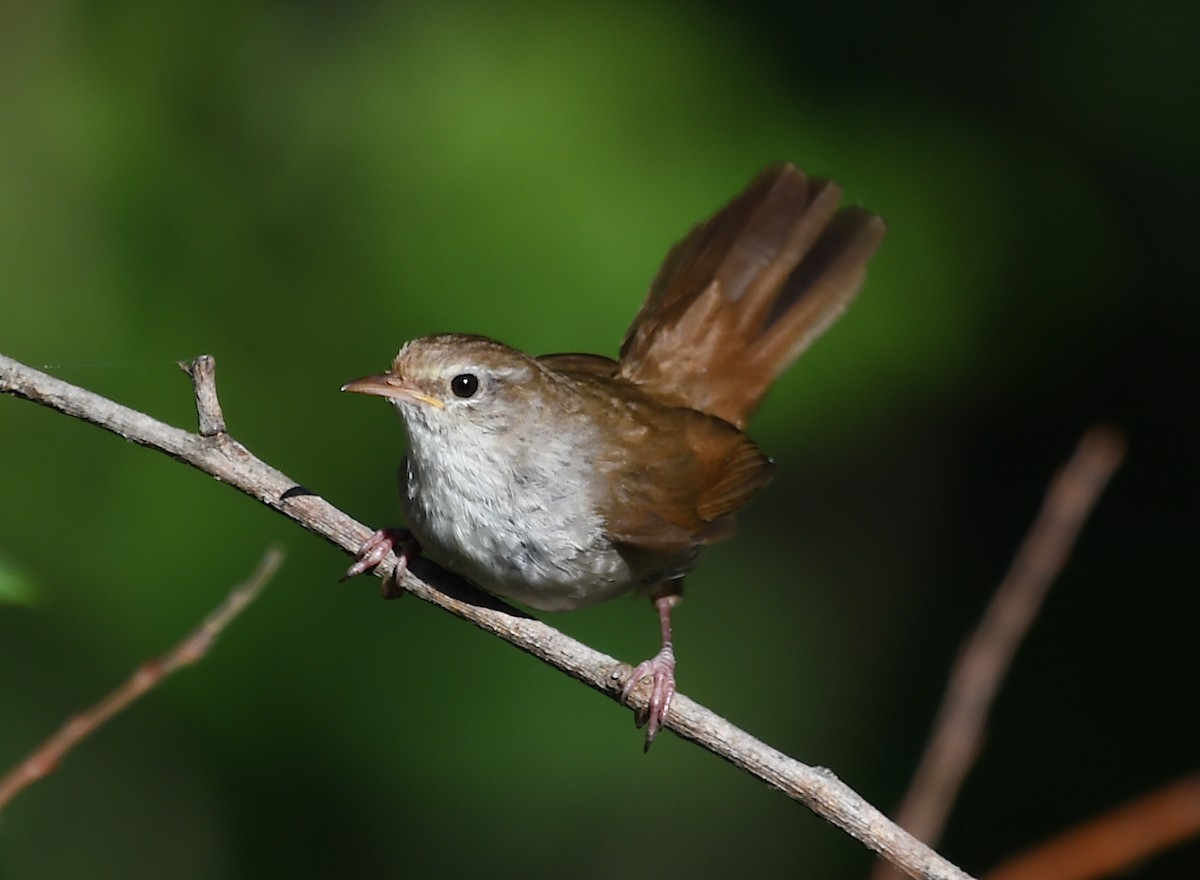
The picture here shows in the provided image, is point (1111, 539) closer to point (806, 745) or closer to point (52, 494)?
Result: point (806, 745)

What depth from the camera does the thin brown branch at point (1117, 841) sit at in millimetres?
1402

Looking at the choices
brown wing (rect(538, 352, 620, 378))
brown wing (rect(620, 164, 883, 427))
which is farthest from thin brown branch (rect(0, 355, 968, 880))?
brown wing (rect(620, 164, 883, 427))

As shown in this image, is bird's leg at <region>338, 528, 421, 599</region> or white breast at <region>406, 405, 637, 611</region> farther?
white breast at <region>406, 405, 637, 611</region>

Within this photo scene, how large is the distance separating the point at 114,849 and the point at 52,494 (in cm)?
136

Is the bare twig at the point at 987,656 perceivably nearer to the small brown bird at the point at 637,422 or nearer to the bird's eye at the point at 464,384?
the small brown bird at the point at 637,422

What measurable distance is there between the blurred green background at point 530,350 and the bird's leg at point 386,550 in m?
0.92

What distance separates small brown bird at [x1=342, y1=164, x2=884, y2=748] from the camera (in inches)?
131

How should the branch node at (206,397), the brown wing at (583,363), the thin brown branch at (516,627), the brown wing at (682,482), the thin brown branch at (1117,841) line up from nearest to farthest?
the thin brown branch at (1117,841), the thin brown branch at (516,627), the branch node at (206,397), the brown wing at (682,482), the brown wing at (583,363)

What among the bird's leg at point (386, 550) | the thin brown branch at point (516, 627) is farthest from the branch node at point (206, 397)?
the bird's leg at point (386, 550)

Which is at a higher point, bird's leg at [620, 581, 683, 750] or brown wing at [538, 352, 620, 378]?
brown wing at [538, 352, 620, 378]

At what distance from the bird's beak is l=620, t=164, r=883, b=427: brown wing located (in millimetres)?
991

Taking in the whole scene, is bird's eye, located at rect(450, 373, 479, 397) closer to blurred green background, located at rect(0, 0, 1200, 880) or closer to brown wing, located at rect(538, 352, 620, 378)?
brown wing, located at rect(538, 352, 620, 378)

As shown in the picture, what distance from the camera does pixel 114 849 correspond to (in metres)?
4.85

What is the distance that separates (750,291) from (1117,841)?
305cm
